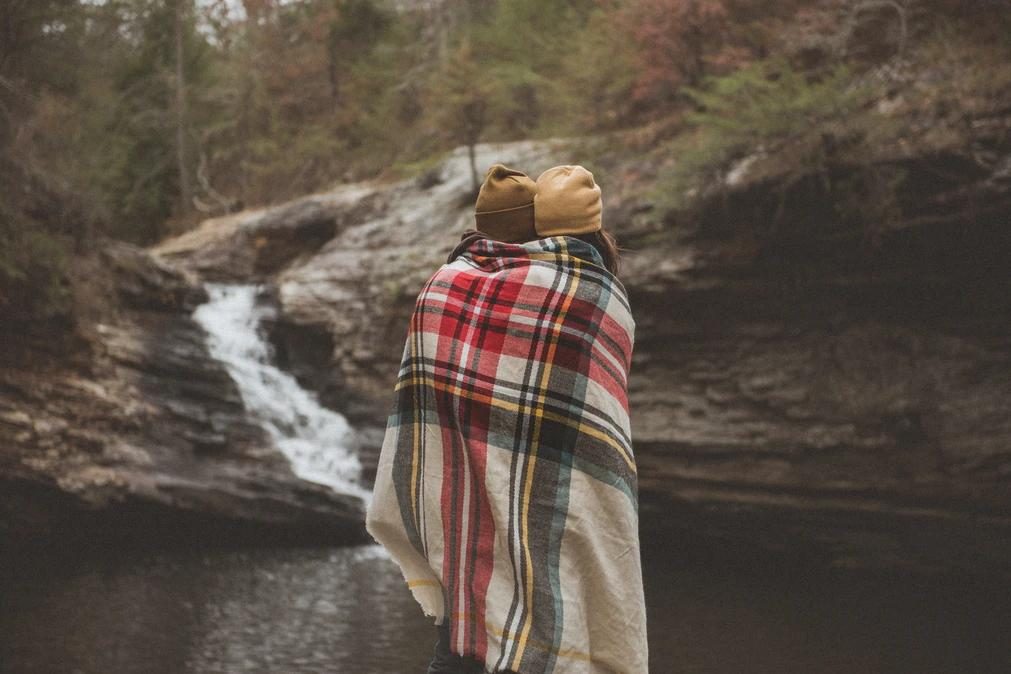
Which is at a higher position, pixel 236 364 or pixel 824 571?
pixel 236 364

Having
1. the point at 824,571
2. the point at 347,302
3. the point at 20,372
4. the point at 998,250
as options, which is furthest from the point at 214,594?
the point at 998,250

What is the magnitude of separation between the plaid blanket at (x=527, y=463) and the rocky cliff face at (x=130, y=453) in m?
8.43

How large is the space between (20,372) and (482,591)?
916 cm

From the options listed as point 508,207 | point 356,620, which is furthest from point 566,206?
point 356,620

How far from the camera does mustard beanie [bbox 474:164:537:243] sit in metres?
2.24

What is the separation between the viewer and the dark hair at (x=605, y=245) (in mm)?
2229

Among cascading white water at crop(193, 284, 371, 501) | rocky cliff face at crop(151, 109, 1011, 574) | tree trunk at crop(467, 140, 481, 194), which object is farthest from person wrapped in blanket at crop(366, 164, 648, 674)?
tree trunk at crop(467, 140, 481, 194)

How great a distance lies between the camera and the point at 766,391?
9289 millimetres

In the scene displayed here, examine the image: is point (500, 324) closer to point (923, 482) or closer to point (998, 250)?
point (998, 250)

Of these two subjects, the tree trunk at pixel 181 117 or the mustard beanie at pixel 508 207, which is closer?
the mustard beanie at pixel 508 207

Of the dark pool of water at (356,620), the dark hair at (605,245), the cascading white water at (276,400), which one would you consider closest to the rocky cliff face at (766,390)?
the cascading white water at (276,400)

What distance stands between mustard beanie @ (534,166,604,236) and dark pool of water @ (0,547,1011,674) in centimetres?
505

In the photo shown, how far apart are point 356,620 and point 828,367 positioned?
212 inches

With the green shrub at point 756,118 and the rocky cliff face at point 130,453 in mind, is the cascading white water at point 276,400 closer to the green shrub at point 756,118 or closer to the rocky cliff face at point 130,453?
the rocky cliff face at point 130,453
